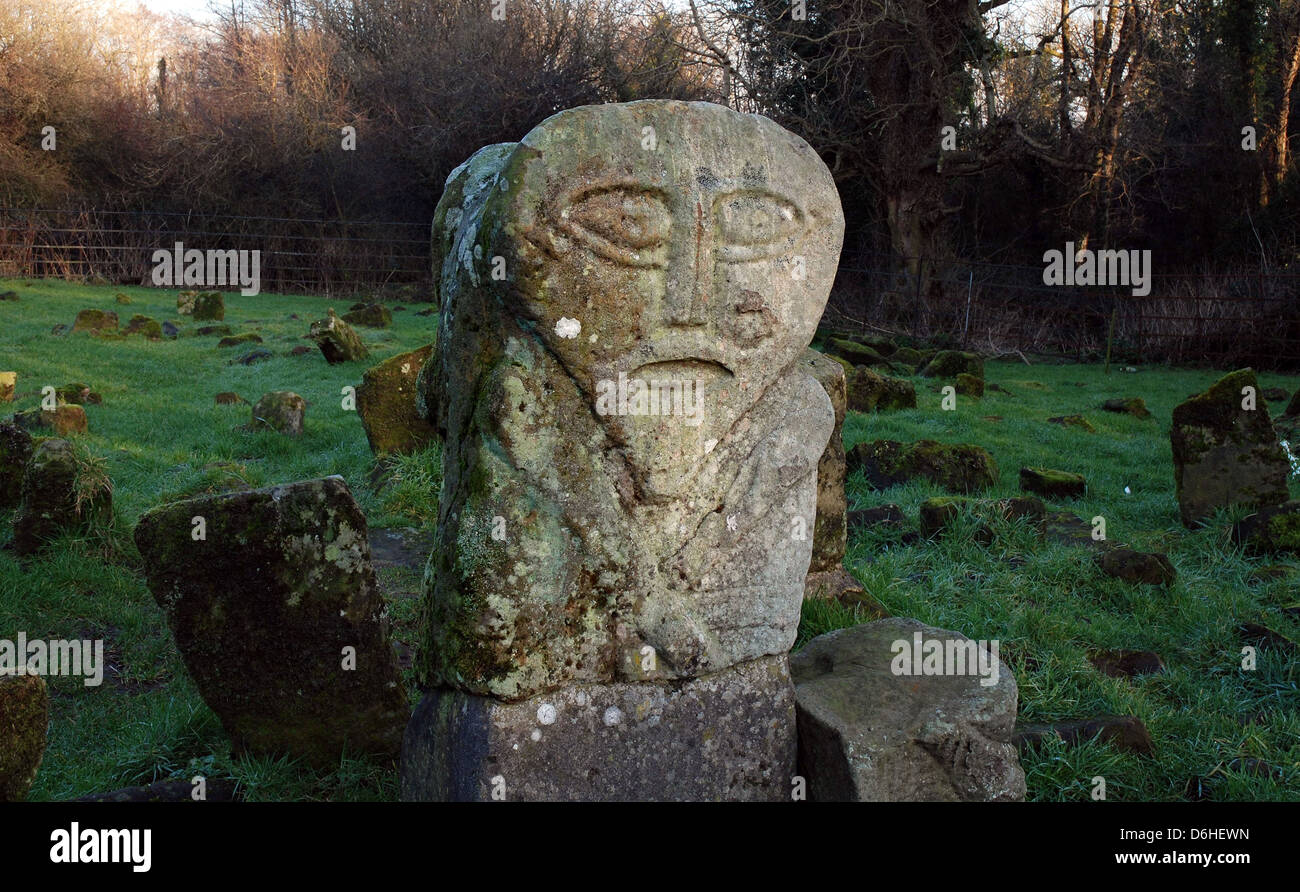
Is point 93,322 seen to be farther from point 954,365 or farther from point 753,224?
point 753,224

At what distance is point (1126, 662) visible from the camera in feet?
16.5

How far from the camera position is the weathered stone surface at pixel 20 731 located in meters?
3.03

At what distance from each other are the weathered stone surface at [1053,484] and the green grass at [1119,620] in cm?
12

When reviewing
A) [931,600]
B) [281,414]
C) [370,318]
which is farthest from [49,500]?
[370,318]

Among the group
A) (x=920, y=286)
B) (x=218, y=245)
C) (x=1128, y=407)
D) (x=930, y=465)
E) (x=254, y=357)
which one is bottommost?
(x=930, y=465)

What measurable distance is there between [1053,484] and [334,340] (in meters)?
7.95

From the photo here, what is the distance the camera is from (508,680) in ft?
10.2

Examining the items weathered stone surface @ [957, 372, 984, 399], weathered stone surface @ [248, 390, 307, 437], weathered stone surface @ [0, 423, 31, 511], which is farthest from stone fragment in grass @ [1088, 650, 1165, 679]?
weathered stone surface @ [957, 372, 984, 399]

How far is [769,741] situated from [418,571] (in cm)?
349

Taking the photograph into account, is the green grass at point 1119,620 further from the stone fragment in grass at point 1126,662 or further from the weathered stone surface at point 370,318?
the weathered stone surface at point 370,318

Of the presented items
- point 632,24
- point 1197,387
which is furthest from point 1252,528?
point 632,24

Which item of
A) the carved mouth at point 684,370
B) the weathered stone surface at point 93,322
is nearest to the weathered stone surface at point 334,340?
the weathered stone surface at point 93,322

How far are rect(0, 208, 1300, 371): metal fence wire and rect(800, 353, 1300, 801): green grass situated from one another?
26.3 ft
